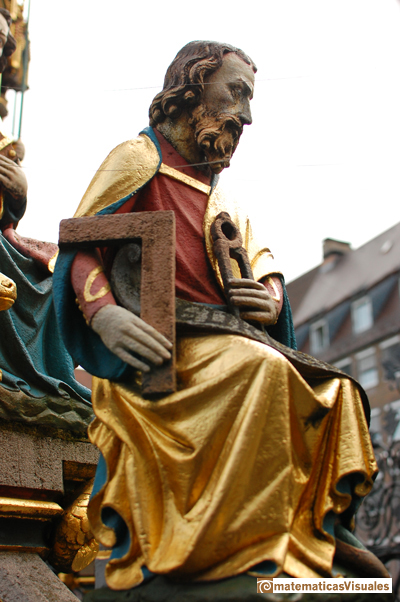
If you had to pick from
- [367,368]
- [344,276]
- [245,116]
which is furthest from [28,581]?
[344,276]

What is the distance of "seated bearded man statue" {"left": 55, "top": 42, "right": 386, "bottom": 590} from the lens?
7.52ft

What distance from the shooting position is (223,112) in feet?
10.2

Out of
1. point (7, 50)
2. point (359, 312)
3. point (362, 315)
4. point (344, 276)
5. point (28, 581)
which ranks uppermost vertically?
point (344, 276)

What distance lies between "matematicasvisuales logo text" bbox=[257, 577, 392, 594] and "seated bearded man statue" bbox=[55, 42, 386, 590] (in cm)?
4

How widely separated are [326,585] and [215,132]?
5.75ft

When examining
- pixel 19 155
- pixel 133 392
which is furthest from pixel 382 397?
pixel 133 392

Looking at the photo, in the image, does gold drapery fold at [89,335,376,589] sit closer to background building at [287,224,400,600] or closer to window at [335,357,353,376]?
background building at [287,224,400,600]

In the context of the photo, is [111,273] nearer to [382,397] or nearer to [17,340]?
[17,340]

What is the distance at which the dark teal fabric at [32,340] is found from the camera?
3.83m

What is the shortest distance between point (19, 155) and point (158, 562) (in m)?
2.95

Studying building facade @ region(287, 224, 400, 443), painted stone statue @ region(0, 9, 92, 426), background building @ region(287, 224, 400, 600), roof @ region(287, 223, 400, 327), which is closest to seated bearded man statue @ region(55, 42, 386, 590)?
painted stone statue @ region(0, 9, 92, 426)

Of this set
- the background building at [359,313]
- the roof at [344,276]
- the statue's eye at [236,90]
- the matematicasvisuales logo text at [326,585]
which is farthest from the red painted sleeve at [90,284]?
the roof at [344,276]

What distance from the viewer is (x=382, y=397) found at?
21828 mm

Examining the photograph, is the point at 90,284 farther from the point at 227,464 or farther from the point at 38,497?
the point at 38,497
